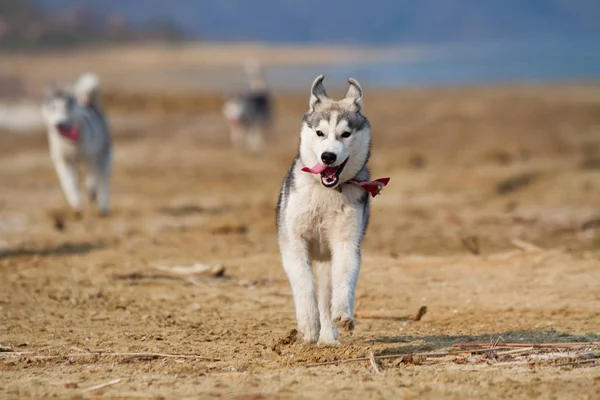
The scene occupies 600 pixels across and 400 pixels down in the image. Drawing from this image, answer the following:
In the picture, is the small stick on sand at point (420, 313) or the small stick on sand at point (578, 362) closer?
the small stick on sand at point (578, 362)

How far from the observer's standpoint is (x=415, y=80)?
55.4 meters

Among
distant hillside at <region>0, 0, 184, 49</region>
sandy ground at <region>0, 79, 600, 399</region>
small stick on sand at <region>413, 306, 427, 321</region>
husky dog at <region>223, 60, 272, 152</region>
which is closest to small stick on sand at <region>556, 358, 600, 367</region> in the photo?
sandy ground at <region>0, 79, 600, 399</region>

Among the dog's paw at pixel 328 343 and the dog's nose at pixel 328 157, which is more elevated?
the dog's nose at pixel 328 157

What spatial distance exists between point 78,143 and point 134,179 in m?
5.56

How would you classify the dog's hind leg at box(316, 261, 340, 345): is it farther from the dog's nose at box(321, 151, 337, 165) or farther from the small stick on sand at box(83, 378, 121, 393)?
the small stick on sand at box(83, 378, 121, 393)

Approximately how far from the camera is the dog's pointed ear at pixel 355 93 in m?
7.92

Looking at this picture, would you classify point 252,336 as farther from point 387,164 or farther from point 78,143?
point 387,164

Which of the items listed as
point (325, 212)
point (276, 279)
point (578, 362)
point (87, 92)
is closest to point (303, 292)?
point (325, 212)

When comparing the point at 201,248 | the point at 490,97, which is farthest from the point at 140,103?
the point at 201,248

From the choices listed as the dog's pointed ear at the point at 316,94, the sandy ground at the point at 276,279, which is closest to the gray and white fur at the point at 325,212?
the dog's pointed ear at the point at 316,94

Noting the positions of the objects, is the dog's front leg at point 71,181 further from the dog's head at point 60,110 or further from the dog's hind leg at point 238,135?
the dog's hind leg at point 238,135

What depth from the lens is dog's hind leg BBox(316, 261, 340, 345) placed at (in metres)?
7.44

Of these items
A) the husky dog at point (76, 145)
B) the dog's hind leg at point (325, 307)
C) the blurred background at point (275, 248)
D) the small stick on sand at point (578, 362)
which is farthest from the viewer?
the husky dog at point (76, 145)

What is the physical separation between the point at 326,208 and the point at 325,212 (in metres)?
0.03
